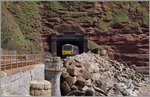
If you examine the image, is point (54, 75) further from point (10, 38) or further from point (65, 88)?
point (10, 38)

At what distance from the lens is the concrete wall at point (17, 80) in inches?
454

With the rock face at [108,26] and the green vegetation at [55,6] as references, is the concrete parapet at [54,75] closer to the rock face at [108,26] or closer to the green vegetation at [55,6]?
the rock face at [108,26]

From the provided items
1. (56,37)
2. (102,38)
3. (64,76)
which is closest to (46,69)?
(64,76)

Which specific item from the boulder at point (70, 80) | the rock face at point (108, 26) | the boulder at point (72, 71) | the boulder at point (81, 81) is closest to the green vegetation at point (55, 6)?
the rock face at point (108, 26)

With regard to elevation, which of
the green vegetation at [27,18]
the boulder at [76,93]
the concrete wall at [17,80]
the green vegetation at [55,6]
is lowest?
the boulder at [76,93]

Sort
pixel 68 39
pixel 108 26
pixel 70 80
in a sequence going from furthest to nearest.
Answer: pixel 108 26 → pixel 68 39 → pixel 70 80

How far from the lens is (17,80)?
14.1 meters

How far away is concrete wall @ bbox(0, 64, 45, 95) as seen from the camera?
1153 cm

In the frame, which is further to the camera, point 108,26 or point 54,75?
point 108,26

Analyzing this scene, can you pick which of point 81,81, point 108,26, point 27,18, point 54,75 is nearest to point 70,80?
point 81,81

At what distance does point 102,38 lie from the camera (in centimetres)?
6128

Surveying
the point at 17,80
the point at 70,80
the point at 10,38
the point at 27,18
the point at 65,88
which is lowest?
the point at 65,88

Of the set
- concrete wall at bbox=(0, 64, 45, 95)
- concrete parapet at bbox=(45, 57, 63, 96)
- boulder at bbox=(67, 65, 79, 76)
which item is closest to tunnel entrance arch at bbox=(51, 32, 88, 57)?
boulder at bbox=(67, 65, 79, 76)

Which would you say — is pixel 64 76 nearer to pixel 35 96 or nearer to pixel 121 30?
pixel 35 96
